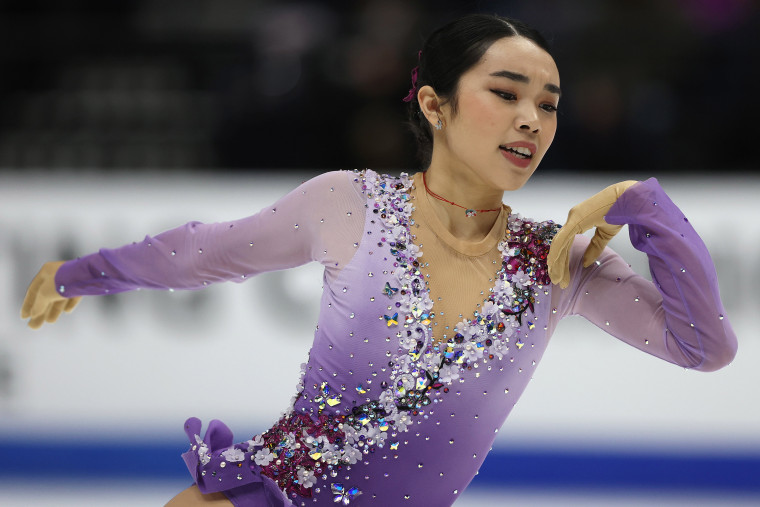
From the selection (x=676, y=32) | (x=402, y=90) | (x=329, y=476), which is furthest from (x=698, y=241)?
(x=676, y=32)

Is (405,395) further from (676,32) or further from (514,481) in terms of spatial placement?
(676,32)

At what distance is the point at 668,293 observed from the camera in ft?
5.65

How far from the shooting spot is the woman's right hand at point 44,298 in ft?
7.01

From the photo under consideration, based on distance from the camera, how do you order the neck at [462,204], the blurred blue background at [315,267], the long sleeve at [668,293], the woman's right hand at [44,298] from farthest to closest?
the blurred blue background at [315,267]
the woman's right hand at [44,298]
the neck at [462,204]
the long sleeve at [668,293]

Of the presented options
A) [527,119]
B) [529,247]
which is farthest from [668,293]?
[527,119]

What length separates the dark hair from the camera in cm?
183

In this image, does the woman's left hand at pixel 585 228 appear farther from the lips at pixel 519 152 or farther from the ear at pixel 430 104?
the ear at pixel 430 104

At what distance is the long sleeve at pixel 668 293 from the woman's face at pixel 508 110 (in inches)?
8.6

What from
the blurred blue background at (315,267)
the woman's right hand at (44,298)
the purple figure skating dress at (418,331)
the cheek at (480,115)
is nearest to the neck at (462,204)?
the purple figure skating dress at (418,331)

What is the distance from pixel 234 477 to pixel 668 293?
0.93 m

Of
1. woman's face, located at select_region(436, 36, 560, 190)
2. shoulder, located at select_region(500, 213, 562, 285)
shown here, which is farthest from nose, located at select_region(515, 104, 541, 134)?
shoulder, located at select_region(500, 213, 562, 285)

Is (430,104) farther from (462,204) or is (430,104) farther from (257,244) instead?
(257,244)

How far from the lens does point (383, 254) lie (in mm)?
1830

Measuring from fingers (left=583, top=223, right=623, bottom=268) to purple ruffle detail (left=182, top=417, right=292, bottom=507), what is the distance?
0.78 metres
